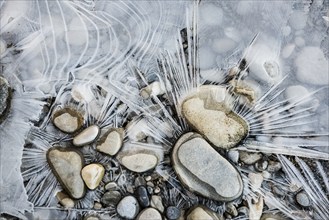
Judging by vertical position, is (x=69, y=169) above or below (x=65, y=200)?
above

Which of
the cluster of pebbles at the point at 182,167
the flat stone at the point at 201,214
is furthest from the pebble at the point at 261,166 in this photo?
the flat stone at the point at 201,214

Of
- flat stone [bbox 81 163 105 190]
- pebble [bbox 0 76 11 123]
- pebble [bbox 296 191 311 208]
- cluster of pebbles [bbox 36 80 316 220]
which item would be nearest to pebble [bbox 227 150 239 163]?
cluster of pebbles [bbox 36 80 316 220]

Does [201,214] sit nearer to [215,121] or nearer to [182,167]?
[182,167]

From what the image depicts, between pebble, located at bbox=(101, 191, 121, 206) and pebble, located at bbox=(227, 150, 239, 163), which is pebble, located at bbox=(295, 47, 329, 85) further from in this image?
pebble, located at bbox=(101, 191, 121, 206)

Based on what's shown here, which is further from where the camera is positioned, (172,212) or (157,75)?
(157,75)

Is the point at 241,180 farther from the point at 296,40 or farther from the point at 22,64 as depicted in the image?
the point at 22,64

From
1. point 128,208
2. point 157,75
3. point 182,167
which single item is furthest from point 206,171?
point 157,75

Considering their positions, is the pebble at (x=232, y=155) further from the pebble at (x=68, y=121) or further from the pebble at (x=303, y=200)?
the pebble at (x=68, y=121)
